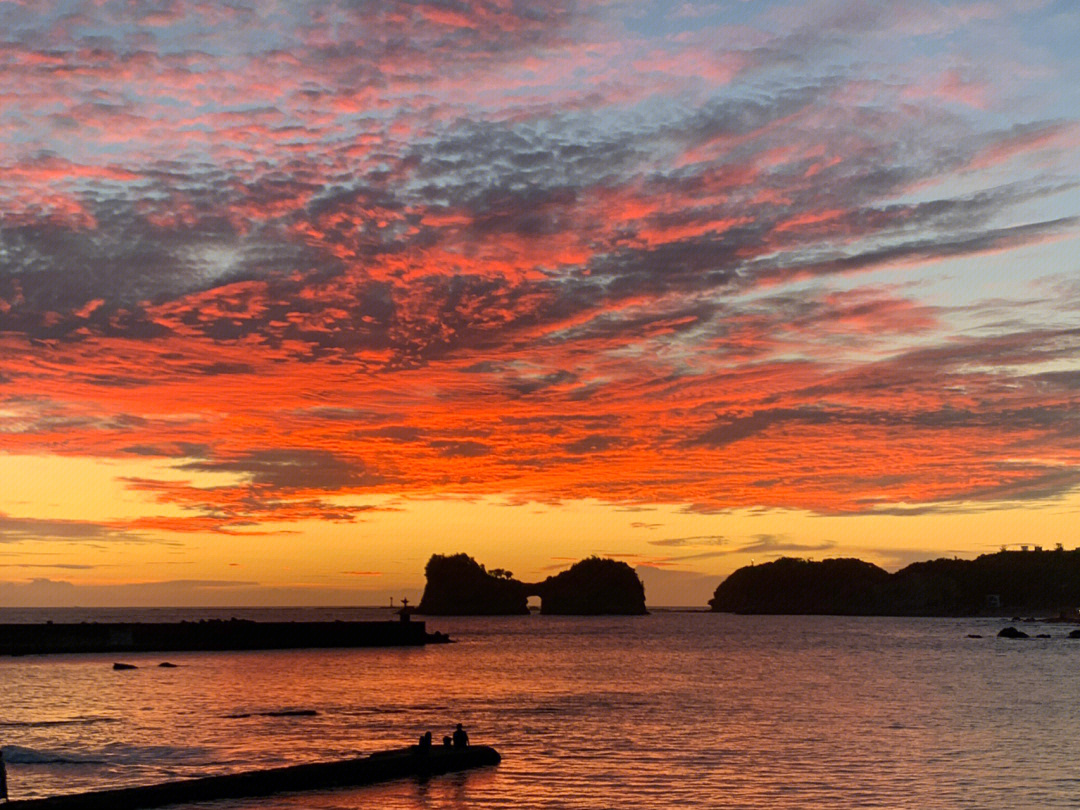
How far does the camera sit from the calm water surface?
44.1 metres

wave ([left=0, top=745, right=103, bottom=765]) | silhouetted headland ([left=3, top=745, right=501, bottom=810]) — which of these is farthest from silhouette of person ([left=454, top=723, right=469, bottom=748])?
wave ([left=0, top=745, right=103, bottom=765])

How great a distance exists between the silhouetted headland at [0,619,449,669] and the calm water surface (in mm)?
19241

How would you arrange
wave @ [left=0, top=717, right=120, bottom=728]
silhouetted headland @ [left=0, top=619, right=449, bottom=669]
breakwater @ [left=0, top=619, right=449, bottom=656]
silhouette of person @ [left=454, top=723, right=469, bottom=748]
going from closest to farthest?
silhouette of person @ [left=454, top=723, right=469, bottom=748] < wave @ [left=0, top=717, right=120, bottom=728] < breakwater @ [left=0, top=619, right=449, bottom=656] < silhouetted headland @ [left=0, top=619, right=449, bottom=669]

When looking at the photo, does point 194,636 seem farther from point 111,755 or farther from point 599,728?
point 111,755

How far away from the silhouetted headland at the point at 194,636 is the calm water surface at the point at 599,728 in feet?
63.1

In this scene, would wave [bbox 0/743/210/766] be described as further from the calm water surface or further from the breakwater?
the breakwater

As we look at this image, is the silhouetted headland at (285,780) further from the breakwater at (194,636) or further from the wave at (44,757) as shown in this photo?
the breakwater at (194,636)

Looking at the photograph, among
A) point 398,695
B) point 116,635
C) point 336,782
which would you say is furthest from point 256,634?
point 336,782

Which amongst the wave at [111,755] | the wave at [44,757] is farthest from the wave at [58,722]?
the wave at [44,757]

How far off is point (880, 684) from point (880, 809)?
59095 millimetres

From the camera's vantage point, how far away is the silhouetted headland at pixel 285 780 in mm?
37469

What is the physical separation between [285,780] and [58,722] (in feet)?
105

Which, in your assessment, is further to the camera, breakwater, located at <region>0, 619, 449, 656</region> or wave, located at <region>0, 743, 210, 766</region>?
breakwater, located at <region>0, 619, 449, 656</region>

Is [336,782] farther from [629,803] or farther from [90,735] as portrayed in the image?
[90,735]
